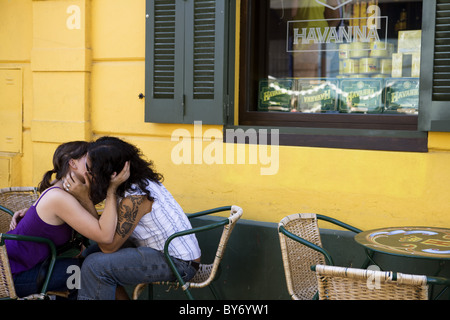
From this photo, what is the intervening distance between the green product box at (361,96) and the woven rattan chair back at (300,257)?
1054 millimetres

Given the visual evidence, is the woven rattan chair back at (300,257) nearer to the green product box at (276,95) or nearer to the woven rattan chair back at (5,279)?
the green product box at (276,95)

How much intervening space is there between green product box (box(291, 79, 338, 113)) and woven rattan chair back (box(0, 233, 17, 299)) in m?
2.28

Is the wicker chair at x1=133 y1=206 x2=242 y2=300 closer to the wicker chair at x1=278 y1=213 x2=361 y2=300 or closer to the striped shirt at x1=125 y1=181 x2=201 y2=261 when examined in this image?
the striped shirt at x1=125 y1=181 x2=201 y2=261

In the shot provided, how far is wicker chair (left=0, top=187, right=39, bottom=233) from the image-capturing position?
3.96m

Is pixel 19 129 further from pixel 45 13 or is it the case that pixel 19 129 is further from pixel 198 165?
pixel 198 165

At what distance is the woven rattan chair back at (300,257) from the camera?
3199 mm

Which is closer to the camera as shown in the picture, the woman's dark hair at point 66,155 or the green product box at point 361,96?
the woman's dark hair at point 66,155

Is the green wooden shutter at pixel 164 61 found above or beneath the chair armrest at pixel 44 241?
above

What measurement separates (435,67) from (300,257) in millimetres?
1447

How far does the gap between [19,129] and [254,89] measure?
2.00 metres

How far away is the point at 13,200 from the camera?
407 centimetres

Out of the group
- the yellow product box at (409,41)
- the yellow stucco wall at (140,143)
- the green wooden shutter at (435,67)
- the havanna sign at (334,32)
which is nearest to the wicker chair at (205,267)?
the yellow stucco wall at (140,143)

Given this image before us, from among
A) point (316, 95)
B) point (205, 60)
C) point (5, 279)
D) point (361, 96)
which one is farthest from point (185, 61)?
point (5, 279)

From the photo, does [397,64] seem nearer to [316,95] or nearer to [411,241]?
[316,95]
